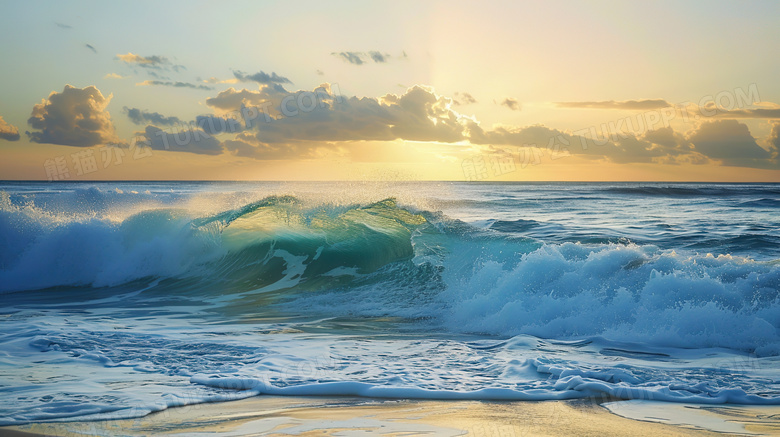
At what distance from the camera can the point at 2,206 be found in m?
14.1

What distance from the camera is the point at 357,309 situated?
30.0 ft

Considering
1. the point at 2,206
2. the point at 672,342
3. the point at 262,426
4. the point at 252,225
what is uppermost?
the point at 2,206

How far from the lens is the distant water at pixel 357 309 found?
465 centimetres

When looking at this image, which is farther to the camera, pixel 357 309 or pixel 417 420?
pixel 357 309

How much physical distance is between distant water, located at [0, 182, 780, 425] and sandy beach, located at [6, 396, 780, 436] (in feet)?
0.71

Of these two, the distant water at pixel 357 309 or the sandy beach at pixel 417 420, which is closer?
the sandy beach at pixel 417 420

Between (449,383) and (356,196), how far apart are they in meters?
10.2

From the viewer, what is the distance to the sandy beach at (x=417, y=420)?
353 centimetres

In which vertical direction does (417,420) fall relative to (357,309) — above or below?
above

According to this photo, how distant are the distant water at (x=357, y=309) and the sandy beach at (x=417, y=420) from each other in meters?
0.22

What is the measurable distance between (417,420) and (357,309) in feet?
17.7

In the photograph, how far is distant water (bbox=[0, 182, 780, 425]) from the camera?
4648 millimetres

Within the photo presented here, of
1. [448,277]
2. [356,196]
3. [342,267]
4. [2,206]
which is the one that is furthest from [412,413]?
[2,206]

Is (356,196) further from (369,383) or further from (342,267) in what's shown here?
(369,383)
